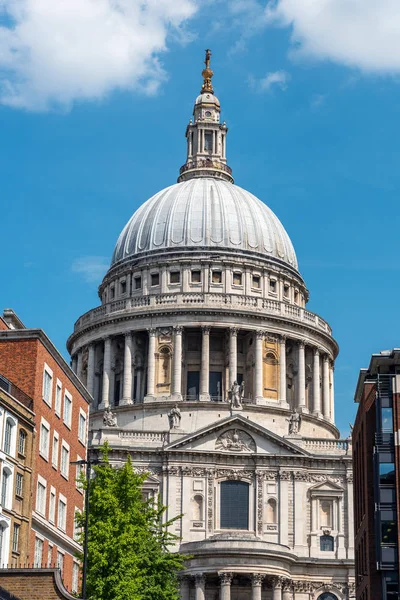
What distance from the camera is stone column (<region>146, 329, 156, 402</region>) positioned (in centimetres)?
12212

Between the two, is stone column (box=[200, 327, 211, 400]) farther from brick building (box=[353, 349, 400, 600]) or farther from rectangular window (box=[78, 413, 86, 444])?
rectangular window (box=[78, 413, 86, 444])

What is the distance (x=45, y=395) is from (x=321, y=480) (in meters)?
49.8

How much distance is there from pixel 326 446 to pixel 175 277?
2670cm

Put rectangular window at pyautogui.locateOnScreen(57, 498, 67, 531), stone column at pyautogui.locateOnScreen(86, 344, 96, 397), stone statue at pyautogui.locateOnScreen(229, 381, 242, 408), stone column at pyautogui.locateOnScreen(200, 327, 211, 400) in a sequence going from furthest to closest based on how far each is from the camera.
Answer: stone column at pyautogui.locateOnScreen(86, 344, 96, 397) → stone column at pyautogui.locateOnScreen(200, 327, 211, 400) → stone statue at pyautogui.locateOnScreen(229, 381, 242, 408) → rectangular window at pyautogui.locateOnScreen(57, 498, 67, 531)

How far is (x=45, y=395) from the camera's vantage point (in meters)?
64.6

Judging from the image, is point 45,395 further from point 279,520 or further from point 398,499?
point 279,520

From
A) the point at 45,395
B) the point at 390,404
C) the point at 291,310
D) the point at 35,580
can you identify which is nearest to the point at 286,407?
the point at 291,310

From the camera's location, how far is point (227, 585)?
100438mm

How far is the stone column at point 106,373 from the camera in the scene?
407ft

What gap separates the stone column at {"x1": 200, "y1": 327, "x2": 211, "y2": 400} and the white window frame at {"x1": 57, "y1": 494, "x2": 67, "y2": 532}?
168 ft

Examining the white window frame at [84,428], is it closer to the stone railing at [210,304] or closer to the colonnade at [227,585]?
the colonnade at [227,585]

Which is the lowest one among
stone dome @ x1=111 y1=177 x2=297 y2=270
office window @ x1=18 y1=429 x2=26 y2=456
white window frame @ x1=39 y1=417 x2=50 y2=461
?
office window @ x1=18 y1=429 x2=26 y2=456

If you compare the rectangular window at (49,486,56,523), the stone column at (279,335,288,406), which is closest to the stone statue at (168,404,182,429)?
the stone column at (279,335,288,406)

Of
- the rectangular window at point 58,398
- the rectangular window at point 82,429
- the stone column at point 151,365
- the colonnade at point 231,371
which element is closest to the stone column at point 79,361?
the colonnade at point 231,371
